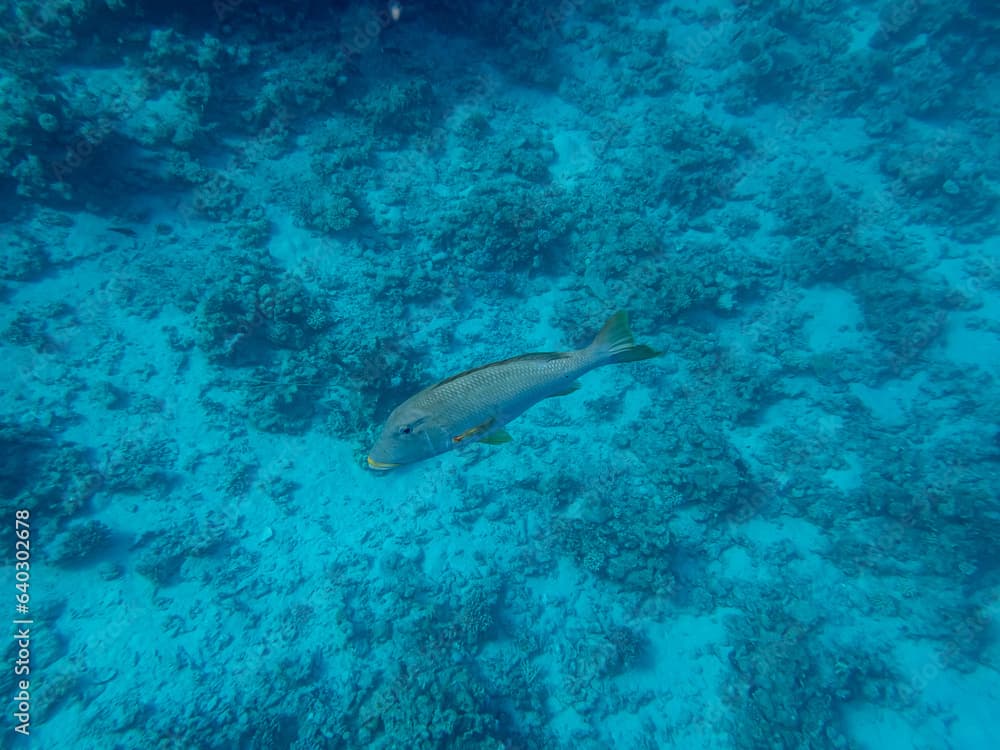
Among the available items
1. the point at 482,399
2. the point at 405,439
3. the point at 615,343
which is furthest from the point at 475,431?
the point at 615,343

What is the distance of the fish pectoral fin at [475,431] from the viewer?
3559mm

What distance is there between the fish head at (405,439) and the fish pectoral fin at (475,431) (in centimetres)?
17

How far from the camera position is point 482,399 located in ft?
12.0

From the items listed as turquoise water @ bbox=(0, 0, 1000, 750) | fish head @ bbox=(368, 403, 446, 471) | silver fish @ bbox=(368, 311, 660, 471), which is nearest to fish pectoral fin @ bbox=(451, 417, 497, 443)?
silver fish @ bbox=(368, 311, 660, 471)

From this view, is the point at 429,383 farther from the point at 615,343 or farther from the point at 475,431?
the point at 615,343

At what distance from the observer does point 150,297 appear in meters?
8.73

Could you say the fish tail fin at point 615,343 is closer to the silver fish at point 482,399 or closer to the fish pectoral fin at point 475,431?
the silver fish at point 482,399

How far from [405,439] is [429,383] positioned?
524 cm

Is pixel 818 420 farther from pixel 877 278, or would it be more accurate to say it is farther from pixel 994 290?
pixel 994 290

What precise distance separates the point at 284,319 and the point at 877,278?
14.1 m

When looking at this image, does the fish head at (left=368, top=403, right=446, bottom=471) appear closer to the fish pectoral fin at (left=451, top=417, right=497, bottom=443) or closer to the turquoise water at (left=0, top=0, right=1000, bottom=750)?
the fish pectoral fin at (left=451, top=417, right=497, bottom=443)

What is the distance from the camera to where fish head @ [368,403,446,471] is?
3.47m

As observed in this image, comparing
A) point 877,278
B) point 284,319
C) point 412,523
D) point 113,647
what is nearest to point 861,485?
point 877,278

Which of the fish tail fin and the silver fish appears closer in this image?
the silver fish
